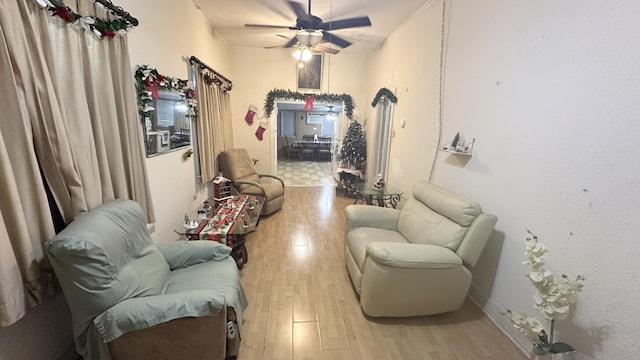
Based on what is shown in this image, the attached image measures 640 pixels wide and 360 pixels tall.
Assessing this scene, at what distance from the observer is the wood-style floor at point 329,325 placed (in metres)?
1.78

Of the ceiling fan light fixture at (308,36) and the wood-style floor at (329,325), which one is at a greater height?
the ceiling fan light fixture at (308,36)

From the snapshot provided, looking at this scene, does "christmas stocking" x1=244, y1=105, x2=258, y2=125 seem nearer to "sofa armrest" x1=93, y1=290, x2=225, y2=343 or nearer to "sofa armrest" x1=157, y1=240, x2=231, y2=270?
"sofa armrest" x1=157, y1=240, x2=231, y2=270

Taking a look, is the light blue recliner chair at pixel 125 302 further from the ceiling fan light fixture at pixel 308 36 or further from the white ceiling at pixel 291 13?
the white ceiling at pixel 291 13

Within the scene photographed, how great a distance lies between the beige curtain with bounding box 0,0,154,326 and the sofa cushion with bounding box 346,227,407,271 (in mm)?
1839

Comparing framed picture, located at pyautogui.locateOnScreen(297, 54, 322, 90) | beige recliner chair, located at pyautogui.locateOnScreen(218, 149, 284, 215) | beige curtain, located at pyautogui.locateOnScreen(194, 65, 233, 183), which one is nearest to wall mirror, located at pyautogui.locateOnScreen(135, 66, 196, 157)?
beige curtain, located at pyautogui.locateOnScreen(194, 65, 233, 183)

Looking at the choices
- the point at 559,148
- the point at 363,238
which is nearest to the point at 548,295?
the point at 559,148

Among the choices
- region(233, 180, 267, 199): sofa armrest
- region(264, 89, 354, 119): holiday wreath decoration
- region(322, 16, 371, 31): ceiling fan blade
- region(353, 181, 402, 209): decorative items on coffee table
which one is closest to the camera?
region(322, 16, 371, 31): ceiling fan blade

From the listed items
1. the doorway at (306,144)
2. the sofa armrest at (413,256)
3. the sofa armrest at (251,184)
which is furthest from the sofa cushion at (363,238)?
the doorway at (306,144)

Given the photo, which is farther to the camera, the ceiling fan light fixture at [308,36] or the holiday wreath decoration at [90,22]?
the ceiling fan light fixture at [308,36]

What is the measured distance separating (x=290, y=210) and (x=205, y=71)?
93.7 inches

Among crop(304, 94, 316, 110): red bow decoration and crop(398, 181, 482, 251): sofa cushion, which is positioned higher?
crop(304, 94, 316, 110): red bow decoration

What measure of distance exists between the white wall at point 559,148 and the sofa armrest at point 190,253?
208 cm

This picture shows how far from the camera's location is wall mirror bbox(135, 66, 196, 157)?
224 cm

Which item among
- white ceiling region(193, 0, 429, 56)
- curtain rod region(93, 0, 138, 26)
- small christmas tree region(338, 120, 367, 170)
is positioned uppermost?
white ceiling region(193, 0, 429, 56)
